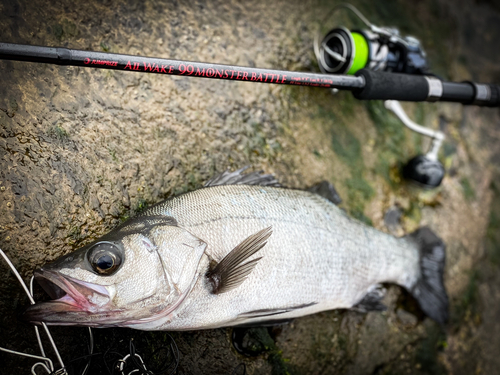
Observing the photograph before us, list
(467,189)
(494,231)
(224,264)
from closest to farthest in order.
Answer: (224,264) → (467,189) → (494,231)

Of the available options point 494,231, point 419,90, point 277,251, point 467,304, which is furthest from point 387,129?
point 277,251

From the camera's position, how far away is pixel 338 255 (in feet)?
7.64

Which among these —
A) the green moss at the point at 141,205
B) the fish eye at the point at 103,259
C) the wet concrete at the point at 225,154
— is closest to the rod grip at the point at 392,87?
the wet concrete at the point at 225,154

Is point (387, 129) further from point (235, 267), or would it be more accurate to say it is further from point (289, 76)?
point (235, 267)

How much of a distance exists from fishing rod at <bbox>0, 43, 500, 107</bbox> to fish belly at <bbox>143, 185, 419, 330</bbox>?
622 millimetres

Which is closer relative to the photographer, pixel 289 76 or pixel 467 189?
pixel 289 76

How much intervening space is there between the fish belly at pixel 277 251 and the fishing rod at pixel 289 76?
622 millimetres

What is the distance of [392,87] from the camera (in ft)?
8.11

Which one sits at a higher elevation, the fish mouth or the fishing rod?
the fishing rod

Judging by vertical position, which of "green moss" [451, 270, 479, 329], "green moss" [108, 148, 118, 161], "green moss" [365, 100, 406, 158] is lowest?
"green moss" [451, 270, 479, 329]

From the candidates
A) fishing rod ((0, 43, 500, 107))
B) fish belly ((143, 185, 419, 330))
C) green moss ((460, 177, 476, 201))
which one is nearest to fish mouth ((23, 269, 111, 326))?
fish belly ((143, 185, 419, 330))

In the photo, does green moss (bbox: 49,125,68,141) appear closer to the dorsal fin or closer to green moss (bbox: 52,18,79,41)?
green moss (bbox: 52,18,79,41)

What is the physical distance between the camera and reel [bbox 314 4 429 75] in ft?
8.77

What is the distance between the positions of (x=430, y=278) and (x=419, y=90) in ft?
4.50
